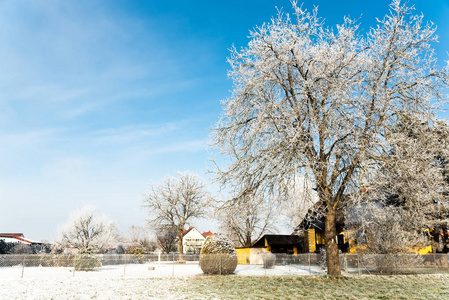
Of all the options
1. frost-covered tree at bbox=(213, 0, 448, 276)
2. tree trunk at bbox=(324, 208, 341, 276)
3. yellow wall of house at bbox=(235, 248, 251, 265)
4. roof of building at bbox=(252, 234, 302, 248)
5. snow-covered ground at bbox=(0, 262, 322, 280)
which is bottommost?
yellow wall of house at bbox=(235, 248, 251, 265)

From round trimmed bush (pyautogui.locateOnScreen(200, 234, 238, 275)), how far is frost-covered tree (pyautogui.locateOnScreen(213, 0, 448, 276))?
7.60 m

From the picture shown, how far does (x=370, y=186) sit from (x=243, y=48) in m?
7.61

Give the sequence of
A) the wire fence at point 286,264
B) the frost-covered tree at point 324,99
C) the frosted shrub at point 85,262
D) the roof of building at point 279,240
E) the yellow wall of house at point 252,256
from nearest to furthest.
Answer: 1. the frost-covered tree at point 324,99
2. the wire fence at point 286,264
3. the frosted shrub at point 85,262
4. the roof of building at point 279,240
5. the yellow wall of house at point 252,256

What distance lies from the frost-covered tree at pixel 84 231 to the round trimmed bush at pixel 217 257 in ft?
71.2

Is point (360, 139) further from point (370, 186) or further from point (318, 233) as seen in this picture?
point (318, 233)

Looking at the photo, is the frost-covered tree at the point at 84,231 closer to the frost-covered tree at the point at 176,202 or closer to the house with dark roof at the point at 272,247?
the frost-covered tree at the point at 176,202

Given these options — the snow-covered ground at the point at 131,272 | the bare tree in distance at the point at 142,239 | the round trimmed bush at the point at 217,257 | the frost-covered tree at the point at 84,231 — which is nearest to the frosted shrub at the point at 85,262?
the snow-covered ground at the point at 131,272

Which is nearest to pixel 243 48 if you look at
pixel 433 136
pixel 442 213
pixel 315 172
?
pixel 315 172

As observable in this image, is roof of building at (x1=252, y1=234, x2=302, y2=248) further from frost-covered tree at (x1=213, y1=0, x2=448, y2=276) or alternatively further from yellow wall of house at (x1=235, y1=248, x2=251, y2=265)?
frost-covered tree at (x1=213, y1=0, x2=448, y2=276)

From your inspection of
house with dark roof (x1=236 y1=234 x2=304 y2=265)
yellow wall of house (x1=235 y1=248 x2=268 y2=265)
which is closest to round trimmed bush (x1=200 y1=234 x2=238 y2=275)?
house with dark roof (x1=236 y1=234 x2=304 y2=265)

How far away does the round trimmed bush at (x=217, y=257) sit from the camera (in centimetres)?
1945

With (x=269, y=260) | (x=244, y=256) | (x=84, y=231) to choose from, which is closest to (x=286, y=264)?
(x=269, y=260)

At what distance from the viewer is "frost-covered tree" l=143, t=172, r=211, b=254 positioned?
4331cm

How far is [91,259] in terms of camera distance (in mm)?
25203
